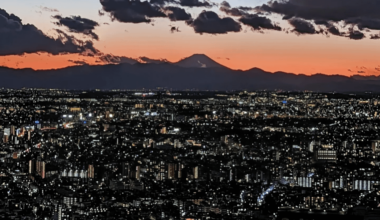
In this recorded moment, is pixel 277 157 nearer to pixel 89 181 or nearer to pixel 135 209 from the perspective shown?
pixel 89 181

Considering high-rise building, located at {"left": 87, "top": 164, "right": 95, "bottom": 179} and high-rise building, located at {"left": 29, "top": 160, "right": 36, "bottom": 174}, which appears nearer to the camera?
high-rise building, located at {"left": 87, "top": 164, "right": 95, "bottom": 179}

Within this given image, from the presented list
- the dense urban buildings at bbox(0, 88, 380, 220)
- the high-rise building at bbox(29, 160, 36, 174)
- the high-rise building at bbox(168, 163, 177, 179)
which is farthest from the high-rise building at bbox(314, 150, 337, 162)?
the high-rise building at bbox(29, 160, 36, 174)

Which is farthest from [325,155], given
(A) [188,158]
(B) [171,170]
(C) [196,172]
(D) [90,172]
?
(D) [90,172]

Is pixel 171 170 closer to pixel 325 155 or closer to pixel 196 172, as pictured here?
pixel 196 172

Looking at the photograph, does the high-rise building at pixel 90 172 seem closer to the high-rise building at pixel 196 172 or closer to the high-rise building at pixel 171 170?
the high-rise building at pixel 171 170

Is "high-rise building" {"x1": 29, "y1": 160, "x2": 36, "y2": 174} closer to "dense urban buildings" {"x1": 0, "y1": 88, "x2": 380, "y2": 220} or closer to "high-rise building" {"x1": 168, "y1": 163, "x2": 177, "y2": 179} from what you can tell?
"dense urban buildings" {"x1": 0, "y1": 88, "x2": 380, "y2": 220}

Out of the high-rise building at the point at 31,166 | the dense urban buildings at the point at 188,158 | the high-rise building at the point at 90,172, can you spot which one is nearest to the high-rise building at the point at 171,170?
the dense urban buildings at the point at 188,158

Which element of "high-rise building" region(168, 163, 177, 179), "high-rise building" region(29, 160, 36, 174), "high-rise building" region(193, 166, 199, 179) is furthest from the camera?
"high-rise building" region(29, 160, 36, 174)

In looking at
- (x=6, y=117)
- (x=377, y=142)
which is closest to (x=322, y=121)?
(x=377, y=142)
